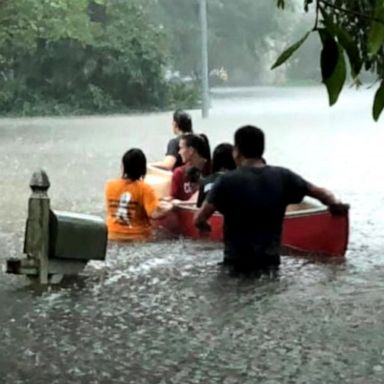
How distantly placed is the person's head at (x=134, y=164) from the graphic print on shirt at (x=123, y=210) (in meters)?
0.16

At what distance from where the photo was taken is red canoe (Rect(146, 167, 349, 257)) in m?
8.79

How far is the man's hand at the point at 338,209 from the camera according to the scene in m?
8.32

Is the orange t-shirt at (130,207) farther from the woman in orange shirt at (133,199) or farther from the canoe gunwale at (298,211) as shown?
the canoe gunwale at (298,211)

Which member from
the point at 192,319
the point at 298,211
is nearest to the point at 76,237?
the point at 192,319

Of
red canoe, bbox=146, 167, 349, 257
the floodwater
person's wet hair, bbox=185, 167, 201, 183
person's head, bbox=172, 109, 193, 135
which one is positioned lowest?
the floodwater

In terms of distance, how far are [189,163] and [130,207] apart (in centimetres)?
93

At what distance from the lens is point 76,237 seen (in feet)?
26.0

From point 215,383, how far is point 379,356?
103 cm

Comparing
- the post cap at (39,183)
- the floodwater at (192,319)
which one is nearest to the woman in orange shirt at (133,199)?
the floodwater at (192,319)

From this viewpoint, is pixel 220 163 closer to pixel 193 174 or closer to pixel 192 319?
pixel 193 174

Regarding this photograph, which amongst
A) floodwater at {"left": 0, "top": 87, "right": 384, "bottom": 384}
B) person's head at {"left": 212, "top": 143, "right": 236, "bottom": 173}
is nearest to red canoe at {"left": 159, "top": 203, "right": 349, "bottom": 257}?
floodwater at {"left": 0, "top": 87, "right": 384, "bottom": 384}

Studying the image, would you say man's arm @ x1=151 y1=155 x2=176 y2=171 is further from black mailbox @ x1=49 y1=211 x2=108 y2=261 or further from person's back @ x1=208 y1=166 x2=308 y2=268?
person's back @ x1=208 y1=166 x2=308 y2=268

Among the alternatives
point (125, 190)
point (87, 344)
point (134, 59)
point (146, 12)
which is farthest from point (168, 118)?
point (87, 344)

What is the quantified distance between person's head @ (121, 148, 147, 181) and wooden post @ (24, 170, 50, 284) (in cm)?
137
